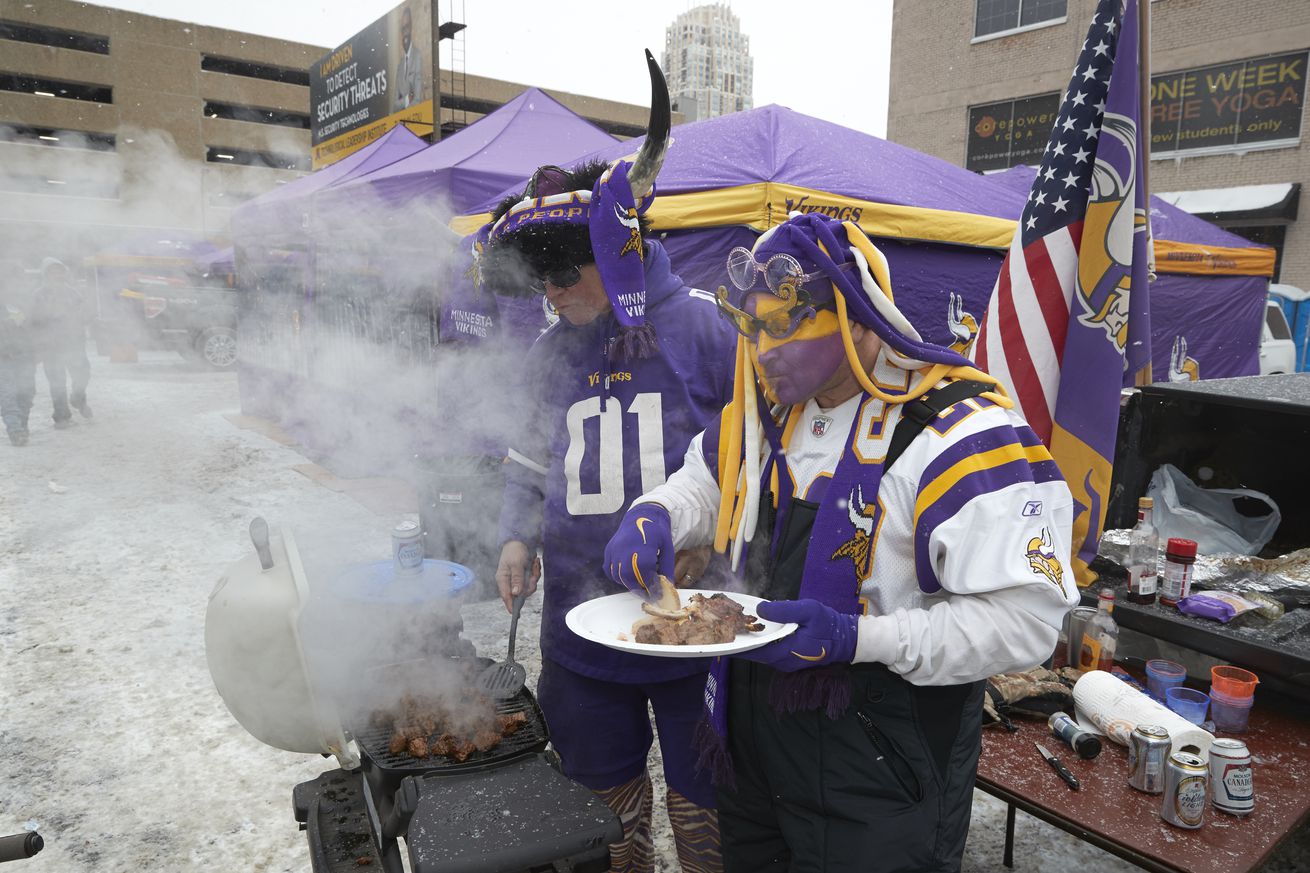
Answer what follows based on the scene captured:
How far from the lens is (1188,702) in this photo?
8.01 feet

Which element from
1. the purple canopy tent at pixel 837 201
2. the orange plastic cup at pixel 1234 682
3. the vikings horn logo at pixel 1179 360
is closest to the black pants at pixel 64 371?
the purple canopy tent at pixel 837 201

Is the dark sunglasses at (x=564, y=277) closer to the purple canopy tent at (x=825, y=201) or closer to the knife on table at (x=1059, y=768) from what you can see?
the knife on table at (x=1059, y=768)

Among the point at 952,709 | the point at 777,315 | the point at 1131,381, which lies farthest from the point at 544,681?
the point at 1131,381

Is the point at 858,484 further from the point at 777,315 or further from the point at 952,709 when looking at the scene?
the point at 952,709

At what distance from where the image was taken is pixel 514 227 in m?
2.16

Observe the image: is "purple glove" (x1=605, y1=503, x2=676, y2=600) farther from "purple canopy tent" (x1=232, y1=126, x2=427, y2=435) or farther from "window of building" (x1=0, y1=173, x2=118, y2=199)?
"purple canopy tent" (x1=232, y1=126, x2=427, y2=435)

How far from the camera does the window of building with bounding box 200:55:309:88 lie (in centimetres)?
585

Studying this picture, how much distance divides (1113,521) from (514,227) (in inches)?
133

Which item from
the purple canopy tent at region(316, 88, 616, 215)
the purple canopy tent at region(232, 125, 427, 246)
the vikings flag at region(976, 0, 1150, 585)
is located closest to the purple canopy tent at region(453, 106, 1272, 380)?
the purple canopy tent at region(316, 88, 616, 215)

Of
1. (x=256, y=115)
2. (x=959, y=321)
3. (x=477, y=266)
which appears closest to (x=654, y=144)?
(x=477, y=266)

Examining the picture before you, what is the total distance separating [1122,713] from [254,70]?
1056 centimetres

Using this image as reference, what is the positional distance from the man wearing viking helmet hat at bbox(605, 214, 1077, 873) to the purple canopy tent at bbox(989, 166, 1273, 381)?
8409 mm

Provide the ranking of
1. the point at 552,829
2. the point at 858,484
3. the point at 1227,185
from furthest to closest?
the point at 1227,185
the point at 552,829
the point at 858,484

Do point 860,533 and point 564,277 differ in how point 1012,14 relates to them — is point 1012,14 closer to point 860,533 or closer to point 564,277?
point 564,277
